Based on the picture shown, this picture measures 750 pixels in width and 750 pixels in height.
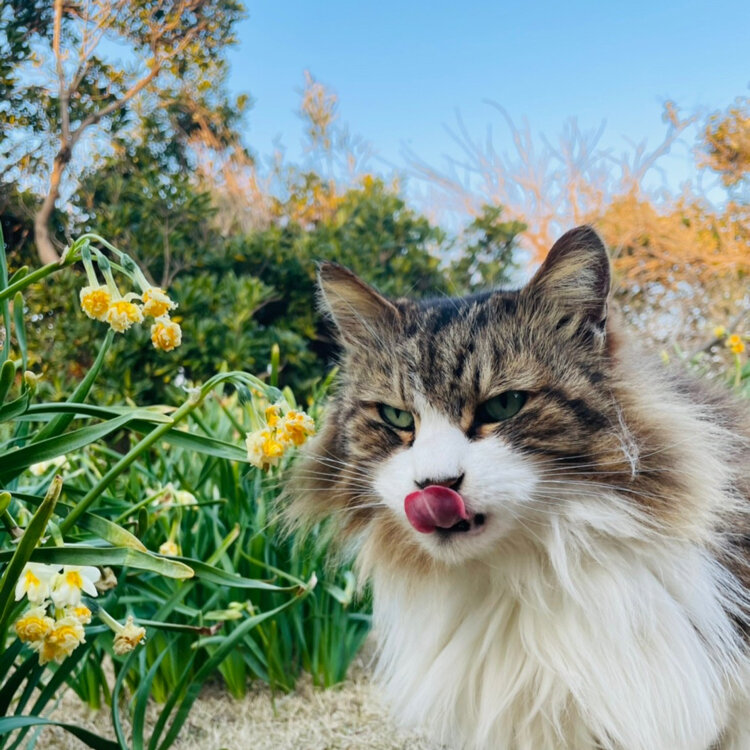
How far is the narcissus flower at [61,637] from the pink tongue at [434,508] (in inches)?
22.8

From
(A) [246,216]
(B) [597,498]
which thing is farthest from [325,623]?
(A) [246,216]

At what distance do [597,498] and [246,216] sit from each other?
6.02m

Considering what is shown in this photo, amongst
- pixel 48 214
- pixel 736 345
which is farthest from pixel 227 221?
pixel 736 345

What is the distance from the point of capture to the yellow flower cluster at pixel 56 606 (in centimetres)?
98

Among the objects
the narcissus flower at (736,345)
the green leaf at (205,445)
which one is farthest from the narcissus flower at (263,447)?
the narcissus flower at (736,345)

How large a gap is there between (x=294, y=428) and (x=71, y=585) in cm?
40

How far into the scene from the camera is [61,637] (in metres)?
0.99

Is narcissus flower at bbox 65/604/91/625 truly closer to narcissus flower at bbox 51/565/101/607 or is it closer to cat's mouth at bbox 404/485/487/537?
narcissus flower at bbox 51/565/101/607

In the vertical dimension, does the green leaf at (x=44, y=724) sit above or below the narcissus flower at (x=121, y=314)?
below

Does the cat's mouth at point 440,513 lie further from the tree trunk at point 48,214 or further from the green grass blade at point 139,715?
the tree trunk at point 48,214

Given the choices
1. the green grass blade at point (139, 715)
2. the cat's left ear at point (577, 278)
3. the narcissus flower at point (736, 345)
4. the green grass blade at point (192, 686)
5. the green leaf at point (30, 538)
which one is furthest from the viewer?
the narcissus flower at point (736, 345)

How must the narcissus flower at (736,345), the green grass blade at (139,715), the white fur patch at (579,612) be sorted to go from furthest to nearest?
the narcissus flower at (736,345), the green grass blade at (139,715), the white fur patch at (579,612)

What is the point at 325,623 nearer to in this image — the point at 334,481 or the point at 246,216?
the point at 334,481

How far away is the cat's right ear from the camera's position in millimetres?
1614
